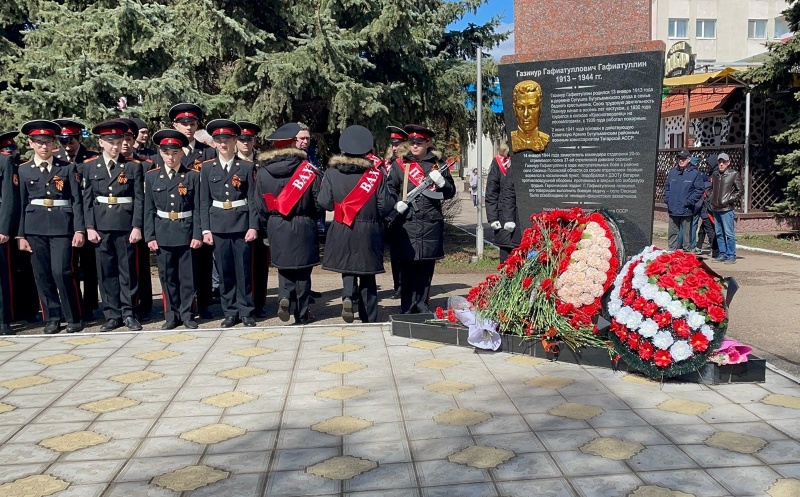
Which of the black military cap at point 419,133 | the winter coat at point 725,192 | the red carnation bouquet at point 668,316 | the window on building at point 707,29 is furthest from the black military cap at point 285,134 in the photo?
the window on building at point 707,29

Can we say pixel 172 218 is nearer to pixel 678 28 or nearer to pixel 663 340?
pixel 663 340

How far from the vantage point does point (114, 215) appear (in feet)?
24.2

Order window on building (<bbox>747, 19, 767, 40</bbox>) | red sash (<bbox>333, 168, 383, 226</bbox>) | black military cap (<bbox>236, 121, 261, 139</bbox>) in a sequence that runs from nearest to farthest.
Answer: red sash (<bbox>333, 168, 383, 226</bbox>) < black military cap (<bbox>236, 121, 261, 139</bbox>) < window on building (<bbox>747, 19, 767, 40</bbox>)

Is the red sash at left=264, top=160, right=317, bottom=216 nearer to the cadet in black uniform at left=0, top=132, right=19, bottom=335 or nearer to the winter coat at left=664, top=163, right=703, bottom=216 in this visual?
the cadet in black uniform at left=0, top=132, right=19, bottom=335

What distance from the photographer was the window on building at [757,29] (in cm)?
4794

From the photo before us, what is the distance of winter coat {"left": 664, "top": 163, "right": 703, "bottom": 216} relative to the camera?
12.3 m

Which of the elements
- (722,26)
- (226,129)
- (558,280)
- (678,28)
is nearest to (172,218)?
(226,129)

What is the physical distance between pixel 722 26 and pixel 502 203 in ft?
151

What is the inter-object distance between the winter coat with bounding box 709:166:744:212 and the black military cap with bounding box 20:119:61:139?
9.99m

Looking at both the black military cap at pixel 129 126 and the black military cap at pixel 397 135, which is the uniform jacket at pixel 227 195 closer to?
the black military cap at pixel 129 126

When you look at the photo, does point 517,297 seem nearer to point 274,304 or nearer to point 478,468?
point 478,468

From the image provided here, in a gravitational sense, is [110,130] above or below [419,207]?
above

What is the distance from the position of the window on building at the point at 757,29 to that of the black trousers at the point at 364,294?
4859cm

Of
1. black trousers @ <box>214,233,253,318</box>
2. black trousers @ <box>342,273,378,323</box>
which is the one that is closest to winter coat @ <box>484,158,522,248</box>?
black trousers @ <box>342,273,378,323</box>
